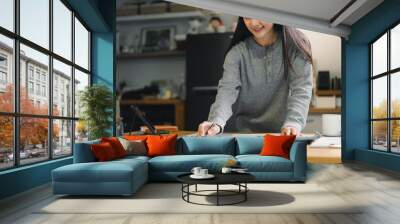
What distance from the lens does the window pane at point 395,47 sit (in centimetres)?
737


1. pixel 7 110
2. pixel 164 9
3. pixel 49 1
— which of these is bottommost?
pixel 7 110

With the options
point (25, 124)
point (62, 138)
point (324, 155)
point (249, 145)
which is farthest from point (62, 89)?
point (324, 155)

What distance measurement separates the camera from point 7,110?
481 cm

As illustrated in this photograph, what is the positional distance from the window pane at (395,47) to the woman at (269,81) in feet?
6.34

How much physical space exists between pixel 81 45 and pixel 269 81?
4.16 m

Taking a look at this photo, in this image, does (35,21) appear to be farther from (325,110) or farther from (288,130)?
(325,110)

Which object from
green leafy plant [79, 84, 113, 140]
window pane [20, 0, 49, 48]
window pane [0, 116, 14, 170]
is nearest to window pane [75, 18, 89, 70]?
green leafy plant [79, 84, 113, 140]

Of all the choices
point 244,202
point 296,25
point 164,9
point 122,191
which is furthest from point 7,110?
point 164,9

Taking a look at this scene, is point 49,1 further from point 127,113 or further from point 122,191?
point 127,113

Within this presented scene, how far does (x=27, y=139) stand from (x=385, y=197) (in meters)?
4.52

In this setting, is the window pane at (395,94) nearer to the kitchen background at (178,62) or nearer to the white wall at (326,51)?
the kitchen background at (178,62)

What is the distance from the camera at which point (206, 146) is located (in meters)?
6.41

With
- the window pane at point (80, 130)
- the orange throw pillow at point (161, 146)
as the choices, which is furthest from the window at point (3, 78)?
the window pane at point (80, 130)

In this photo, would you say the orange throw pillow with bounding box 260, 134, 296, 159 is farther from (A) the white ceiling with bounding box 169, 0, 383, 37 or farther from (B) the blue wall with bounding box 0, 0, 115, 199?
(B) the blue wall with bounding box 0, 0, 115, 199
